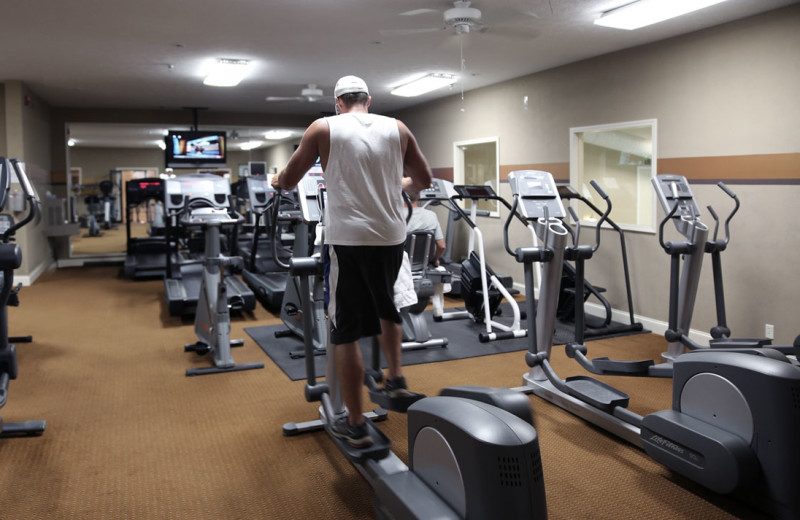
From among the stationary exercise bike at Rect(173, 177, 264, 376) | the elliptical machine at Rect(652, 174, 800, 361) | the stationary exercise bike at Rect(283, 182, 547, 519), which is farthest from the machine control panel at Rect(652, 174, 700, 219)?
the stationary exercise bike at Rect(173, 177, 264, 376)

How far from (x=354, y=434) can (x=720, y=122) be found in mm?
3956

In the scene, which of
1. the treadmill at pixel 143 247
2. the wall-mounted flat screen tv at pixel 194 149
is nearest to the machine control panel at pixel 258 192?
the treadmill at pixel 143 247

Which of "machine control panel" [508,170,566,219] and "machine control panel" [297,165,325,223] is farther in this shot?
"machine control panel" [508,170,566,219]

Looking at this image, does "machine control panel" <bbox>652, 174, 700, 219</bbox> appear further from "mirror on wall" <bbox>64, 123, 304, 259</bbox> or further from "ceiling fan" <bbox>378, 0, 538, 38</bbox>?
"mirror on wall" <bbox>64, 123, 304, 259</bbox>

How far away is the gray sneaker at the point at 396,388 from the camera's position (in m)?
2.60

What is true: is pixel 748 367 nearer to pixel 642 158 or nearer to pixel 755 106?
pixel 755 106

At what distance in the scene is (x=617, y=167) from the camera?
251 inches

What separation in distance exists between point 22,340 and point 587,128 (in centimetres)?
555

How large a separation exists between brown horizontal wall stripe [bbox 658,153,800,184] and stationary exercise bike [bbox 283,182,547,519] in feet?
11.1

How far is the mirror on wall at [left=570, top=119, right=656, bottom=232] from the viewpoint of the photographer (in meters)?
6.09

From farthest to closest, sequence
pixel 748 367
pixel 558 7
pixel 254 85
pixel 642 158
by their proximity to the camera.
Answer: pixel 254 85, pixel 642 158, pixel 558 7, pixel 748 367

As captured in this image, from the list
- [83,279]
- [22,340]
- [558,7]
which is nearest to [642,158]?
[558,7]

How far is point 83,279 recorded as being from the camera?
28.2ft

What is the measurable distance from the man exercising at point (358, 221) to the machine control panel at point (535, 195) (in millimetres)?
1266
